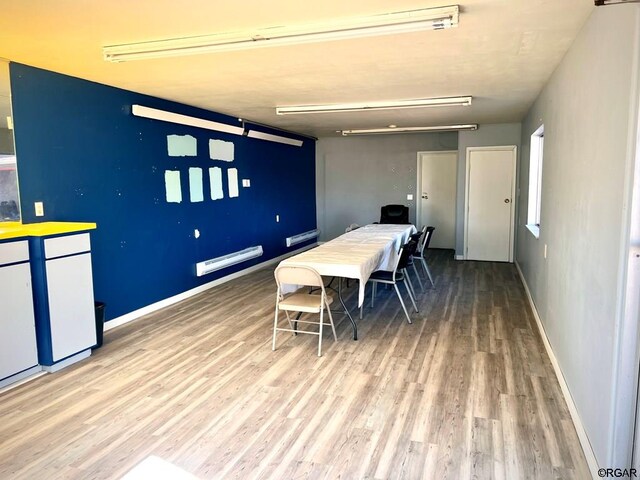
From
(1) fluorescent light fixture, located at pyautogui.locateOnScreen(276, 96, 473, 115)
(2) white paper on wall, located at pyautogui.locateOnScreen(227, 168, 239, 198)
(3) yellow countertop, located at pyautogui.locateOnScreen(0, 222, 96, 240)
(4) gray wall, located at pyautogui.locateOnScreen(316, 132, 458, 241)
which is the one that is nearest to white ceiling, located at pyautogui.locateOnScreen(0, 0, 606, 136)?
(1) fluorescent light fixture, located at pyautogui.locateOnScreen(276, 96, 473, 115)

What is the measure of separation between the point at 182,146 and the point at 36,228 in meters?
2.32

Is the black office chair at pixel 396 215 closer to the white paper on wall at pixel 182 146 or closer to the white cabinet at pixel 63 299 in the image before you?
the white paper on wall at pixel 182 146

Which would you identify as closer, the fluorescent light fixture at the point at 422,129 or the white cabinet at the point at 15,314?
the white cabinet at the point at 15,314

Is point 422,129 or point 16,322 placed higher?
point 422,129

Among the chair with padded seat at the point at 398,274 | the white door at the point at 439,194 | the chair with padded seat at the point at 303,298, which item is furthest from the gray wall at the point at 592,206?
the white door at the point at 439,194

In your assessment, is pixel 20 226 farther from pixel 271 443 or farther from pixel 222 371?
pixel 271 443

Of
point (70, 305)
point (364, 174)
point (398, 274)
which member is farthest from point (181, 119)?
point (364, 174)

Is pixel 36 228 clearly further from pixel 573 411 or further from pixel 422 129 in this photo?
pixel 422 129

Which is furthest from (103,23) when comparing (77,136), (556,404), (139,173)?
(556,404)

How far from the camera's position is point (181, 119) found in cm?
541

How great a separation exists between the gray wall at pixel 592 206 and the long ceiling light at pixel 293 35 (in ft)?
2.88

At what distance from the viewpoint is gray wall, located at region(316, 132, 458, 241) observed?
9.26 metres

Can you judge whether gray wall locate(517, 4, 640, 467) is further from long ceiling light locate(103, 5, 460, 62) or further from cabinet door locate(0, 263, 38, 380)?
cabinet door locate(0, 263, 38, 380)

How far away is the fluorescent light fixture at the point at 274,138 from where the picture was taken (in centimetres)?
707
